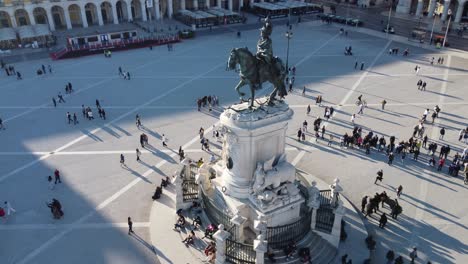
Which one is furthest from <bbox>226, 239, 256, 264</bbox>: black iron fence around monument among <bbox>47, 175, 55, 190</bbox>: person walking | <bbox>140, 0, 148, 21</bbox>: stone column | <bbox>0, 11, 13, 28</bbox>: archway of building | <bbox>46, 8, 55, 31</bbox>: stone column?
<bbox>0, 11, 13, 28</bbox>: archway of building

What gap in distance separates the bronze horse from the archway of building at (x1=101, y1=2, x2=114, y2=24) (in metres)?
46.7

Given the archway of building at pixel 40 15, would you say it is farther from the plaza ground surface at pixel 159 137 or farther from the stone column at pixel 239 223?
the stone column at pixel 239 223

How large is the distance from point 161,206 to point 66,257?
4.55m

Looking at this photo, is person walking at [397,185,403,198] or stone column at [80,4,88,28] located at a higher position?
stone column at [80,4,88,28]

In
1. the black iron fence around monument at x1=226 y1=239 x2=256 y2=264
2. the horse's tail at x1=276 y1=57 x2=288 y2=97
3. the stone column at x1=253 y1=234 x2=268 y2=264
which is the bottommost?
the black iron fence around monument at x1=226 y1=239 x2=256 y2=264

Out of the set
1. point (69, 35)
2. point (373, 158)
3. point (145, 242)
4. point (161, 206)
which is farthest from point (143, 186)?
point (69, 35)

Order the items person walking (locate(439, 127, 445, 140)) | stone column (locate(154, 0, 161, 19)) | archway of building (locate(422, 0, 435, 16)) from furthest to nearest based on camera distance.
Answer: archway of building (locate(422, 0, 435, 16)) → stone column (locate(154, 0, 161, 19)) → person walking (locate(439, 127, 445, 140))

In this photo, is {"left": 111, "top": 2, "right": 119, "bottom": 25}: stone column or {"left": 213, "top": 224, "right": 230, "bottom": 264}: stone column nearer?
{"left": 213, "top": 224, "right": 230, "bottom": 264}: stone column

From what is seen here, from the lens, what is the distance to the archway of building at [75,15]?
177 feet

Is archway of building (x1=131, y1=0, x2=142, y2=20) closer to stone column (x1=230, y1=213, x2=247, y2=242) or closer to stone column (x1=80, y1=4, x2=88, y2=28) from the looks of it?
stone column (x1=80, y1=4, x2=88, y2=28)

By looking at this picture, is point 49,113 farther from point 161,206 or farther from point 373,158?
point 373,158

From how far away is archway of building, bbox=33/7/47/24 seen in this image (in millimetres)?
51844

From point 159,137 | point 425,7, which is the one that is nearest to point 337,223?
point 159,137

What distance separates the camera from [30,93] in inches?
1286
